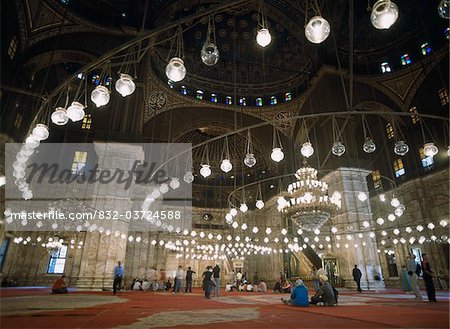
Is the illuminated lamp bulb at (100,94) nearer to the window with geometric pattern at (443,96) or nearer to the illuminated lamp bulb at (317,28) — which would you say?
the illuminated lamp bulb at (317,28)

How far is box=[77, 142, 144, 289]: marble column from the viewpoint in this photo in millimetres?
9477

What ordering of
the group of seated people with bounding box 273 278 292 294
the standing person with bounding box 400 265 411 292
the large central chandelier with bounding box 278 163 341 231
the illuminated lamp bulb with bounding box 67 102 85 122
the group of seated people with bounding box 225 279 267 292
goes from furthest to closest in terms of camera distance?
the group of seated people with bounding box 225 279 267 292 < the group of seated people with bounding box 273 278 292 294 < the large central chandelier with bounding box 278 163 341 231 < the standing person with bounding box 400 265 411 292 < the illuminated lamp bulb with bounding box 67 102 85 122

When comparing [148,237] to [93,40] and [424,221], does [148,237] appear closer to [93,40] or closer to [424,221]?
[93,40]

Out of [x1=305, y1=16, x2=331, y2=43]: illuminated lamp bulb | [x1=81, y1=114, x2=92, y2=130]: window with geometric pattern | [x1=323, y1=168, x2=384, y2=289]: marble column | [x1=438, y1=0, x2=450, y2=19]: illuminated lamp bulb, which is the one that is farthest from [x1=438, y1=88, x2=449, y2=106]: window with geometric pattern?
[x1=81, y1=114, x2=92, y2=130]: window with geometric pattern

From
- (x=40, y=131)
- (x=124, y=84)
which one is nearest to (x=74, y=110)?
(x=124, y=84)

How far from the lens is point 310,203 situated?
1062 cm

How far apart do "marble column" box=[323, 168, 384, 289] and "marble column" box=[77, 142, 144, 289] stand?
9.82 m

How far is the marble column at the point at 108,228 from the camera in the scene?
948 cm

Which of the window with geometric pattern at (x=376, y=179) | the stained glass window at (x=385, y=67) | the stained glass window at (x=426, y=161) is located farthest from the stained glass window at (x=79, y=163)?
the stained glass window at (x=426, y=161)

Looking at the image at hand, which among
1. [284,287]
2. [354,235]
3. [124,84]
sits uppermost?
[124,84]

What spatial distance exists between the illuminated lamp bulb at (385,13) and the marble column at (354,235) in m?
11.1

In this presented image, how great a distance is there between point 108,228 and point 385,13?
9892 millimetres

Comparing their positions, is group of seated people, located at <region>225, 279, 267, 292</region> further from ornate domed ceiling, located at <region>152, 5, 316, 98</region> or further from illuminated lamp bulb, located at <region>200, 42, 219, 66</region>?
illuminated lamp bulb, located at <region>200, 42, 219, 66</region>

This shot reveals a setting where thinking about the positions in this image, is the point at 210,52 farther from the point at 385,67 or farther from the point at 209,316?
the point at 385,67
